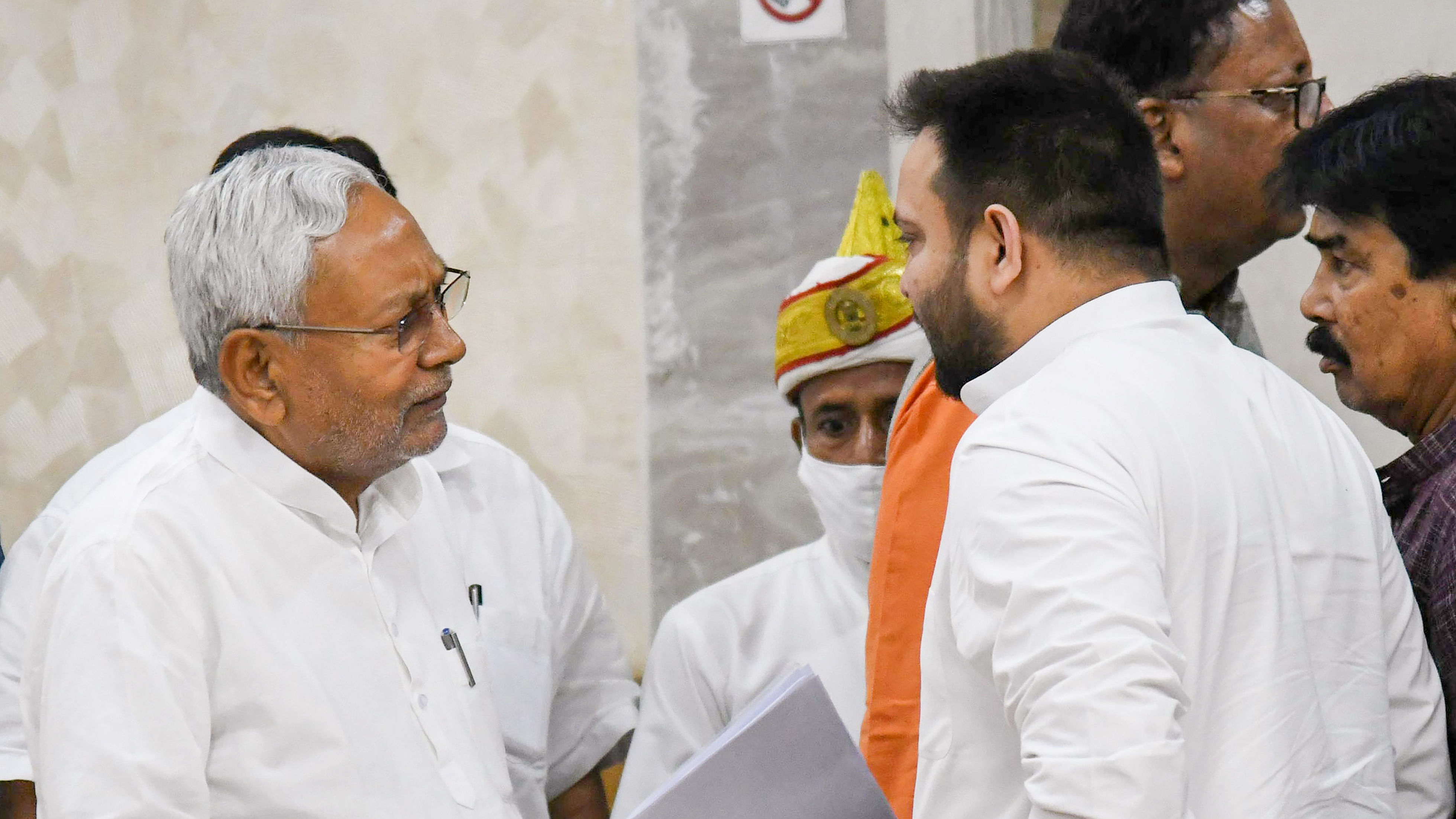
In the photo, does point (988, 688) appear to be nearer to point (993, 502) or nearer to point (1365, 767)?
point (993, 502)

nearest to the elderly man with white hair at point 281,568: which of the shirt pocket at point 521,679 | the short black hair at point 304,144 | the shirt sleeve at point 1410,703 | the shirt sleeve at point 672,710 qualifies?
the shirt pocket at point 521,679

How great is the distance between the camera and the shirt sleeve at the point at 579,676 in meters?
2.95

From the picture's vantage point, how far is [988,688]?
1612 millimetres

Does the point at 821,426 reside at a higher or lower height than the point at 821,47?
lower

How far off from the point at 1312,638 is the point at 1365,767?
0.15 metres

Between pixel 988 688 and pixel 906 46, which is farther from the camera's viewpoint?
pixel 906 46

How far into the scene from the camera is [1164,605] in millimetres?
1463

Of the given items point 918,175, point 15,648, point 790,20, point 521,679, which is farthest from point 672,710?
point 790,20

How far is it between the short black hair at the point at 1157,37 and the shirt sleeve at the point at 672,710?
51.2 inches

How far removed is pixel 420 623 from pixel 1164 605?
3.74 feet

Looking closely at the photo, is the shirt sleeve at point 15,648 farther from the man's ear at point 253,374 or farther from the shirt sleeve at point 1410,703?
the shirt sleeve at point 1410,703

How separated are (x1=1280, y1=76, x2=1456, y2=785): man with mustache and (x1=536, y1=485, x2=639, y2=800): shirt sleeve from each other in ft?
4.96

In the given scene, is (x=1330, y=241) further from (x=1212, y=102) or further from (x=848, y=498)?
(x=848, y=498)

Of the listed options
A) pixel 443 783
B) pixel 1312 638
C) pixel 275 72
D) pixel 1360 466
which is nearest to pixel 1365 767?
pixel 1312 638
